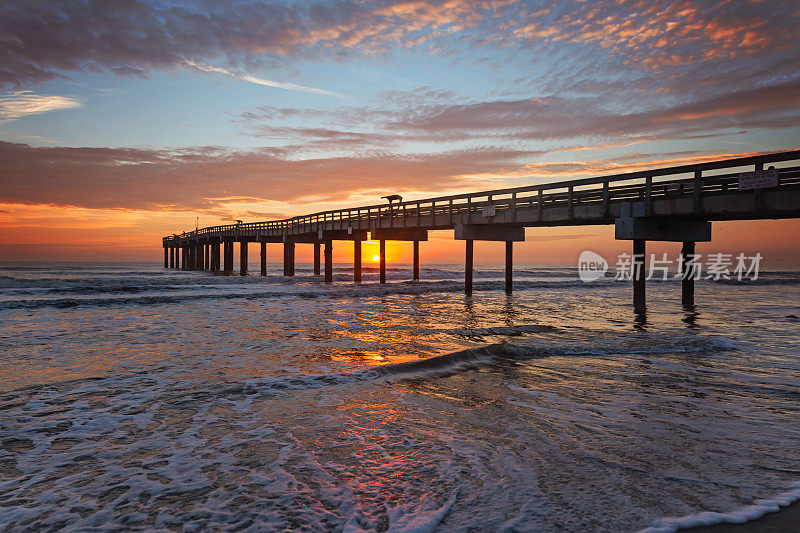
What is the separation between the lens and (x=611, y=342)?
435 inches

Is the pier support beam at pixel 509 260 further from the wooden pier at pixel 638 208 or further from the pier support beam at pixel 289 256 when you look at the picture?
the pier support beam at pixel 289 256

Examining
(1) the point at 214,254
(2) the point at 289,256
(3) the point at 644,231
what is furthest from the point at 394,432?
(1) the point at 214,254

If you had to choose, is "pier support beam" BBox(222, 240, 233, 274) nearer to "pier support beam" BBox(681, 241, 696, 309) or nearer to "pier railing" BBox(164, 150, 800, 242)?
"pier railing" BBox(164, 150, 800, 242)

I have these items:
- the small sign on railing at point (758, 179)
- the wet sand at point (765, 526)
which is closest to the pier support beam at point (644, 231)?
the small sign on railing at point (758, 179)

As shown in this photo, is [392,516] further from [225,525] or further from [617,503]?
[617,503]

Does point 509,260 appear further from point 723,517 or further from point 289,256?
point 289,256

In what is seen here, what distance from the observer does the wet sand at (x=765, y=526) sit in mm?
3062

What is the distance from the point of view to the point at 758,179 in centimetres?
1308

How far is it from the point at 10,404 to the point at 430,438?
5.81m

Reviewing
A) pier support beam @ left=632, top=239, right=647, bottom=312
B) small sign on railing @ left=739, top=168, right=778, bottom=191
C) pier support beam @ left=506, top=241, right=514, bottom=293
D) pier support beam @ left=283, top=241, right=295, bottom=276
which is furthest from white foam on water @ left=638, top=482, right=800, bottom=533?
pier support beam @ left=283, top=241, right=295, bottom=276

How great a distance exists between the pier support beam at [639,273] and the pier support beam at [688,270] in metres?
2.34

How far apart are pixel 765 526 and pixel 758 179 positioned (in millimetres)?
13409

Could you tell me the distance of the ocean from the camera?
3.49m

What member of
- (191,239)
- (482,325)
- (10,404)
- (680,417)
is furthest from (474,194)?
(191,239)
